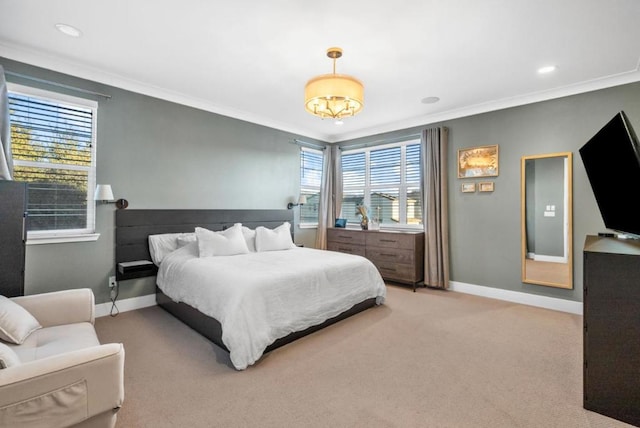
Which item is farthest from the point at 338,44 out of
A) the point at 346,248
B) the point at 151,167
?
the point at 346,248

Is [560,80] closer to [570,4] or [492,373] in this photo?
[570,4]

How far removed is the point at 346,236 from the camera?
Answer: 5.46 meters

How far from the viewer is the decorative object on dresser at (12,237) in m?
2.12

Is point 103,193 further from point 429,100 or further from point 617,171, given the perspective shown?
point 617,171

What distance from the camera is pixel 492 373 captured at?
2285 mm

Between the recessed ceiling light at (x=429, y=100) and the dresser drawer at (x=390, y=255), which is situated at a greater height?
the recessed ceiling light at (x=429, y=100)

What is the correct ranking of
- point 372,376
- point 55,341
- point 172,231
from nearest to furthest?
point 55,341, point 372,376, point 172,231

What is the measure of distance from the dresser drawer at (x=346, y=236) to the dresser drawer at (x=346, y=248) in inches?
2.1

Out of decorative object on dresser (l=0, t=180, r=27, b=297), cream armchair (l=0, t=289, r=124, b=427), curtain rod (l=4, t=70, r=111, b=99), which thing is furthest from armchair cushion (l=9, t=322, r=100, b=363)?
curtain rod (l=4, t=70, r=111, b=99)

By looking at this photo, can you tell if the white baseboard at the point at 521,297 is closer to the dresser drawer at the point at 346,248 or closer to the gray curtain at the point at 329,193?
the dresser drawer at the point at 346,248

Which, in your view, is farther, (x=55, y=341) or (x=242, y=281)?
(x=242, y=281)

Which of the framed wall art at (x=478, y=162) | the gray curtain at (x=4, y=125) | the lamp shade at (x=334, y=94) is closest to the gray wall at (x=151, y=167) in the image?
the gray curtain at (x=4, y=125)

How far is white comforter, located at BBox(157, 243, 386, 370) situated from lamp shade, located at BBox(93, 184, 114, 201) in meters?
0.92

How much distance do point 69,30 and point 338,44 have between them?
90.8 inches
